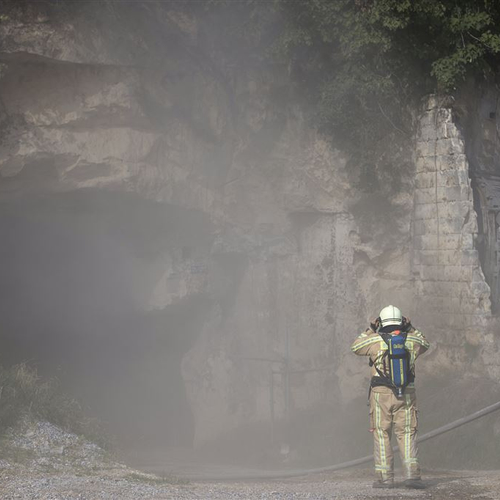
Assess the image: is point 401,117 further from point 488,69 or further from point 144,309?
point 144,309

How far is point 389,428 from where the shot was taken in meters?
9.11

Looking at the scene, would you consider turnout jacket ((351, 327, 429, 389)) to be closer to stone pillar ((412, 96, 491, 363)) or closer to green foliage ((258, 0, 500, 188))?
stone pillar ((412, 96, 491, 363))

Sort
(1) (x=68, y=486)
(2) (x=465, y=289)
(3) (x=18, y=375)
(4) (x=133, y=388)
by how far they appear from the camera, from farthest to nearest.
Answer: (4) (x=133, y=388) < (2) (x=465, y=289) < (3) (x=18, y=375) < (1) (x=68, y=486)

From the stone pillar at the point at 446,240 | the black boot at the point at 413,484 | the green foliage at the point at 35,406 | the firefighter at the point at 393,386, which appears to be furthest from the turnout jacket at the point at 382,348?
the stone pillar at the point at 446,240

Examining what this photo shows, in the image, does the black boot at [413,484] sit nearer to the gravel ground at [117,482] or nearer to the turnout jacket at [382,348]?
the gravel ground at [117,482]

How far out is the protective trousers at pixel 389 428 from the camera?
29.6 ft

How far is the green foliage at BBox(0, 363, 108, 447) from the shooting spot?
10836mm

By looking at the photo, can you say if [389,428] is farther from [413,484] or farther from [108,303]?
[108,303]

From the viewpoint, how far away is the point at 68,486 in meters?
8.35

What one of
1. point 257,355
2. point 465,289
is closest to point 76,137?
point 257,355

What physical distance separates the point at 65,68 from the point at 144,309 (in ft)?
15.4

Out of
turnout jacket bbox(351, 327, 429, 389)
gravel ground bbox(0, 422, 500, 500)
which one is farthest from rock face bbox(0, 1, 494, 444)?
turnout jacket bbox(351, 327, 429, 389)

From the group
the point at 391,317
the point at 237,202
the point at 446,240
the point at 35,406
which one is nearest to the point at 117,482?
the point at 35,406

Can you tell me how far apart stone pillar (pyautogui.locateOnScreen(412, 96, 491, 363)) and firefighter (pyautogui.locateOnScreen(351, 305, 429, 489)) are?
Result: 4.25m
